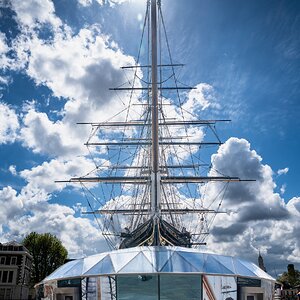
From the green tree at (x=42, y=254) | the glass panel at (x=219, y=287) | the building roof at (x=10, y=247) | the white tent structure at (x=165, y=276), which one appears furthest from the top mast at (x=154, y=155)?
the green tree at (x=42, y=254)

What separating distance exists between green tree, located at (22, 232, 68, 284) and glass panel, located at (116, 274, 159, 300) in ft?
159

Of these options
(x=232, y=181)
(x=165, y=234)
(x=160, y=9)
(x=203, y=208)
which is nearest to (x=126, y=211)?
(x=203, y=208)

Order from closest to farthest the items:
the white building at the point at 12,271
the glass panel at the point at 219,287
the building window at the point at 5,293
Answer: the glass panel at the point at 219,287 < the building window at the point at 5,293 < the white building at the point at 12,271

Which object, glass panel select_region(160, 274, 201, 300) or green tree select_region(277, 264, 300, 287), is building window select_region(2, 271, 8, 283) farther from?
green tree select_region(277, 264, 300, 287)

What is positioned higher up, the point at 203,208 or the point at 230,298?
the point at 203,208

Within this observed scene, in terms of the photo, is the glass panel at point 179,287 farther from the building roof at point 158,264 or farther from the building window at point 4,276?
the building window at point 4,276

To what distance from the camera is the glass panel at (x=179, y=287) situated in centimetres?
1722

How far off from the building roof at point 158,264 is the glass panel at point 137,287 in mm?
371

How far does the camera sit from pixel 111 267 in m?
18.1

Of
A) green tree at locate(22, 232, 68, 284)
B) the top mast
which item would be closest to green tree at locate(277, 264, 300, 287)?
green tree at locate(22, 232, 68, 284)

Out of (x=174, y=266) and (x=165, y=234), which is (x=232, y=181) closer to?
(x=165, y=234)

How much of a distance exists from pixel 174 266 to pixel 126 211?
29844 mm

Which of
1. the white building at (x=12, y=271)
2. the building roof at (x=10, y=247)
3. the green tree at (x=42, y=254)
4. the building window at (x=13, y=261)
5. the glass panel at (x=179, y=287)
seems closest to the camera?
the glass panel at (x=179, y=287)

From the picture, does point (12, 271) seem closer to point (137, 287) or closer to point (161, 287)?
point (137, 287)
